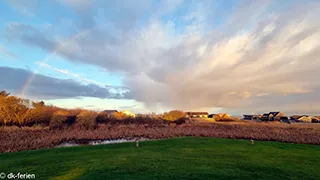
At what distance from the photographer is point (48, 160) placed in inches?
444

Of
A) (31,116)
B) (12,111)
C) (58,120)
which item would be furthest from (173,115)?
(12,111)

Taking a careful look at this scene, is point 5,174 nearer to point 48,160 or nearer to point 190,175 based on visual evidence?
point 48,160

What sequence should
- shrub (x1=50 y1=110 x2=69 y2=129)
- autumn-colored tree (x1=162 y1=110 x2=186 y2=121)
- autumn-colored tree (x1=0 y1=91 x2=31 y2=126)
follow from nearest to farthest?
autumn-colored tree (x1=0 y1=91 x2=31 y2=126) < shrub (x1=50 y1=110 x2=69 y2=129) < autumn-colored tree (x1=162 y1=110 x2=186 y2=121)

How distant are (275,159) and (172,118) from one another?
44.4m

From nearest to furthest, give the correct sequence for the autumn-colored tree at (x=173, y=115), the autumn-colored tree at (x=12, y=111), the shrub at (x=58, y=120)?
the autumn-colored tree at (x=12, y=111) → the shrub at (x=58, y=120) → the autumn-colored tree at (x=173, y=115)

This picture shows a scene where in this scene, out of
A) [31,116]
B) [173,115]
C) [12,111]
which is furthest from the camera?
[173,115]

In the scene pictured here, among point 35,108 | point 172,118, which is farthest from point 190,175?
point 172,118

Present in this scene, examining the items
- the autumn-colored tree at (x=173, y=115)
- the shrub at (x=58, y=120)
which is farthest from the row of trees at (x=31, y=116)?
the autumn-colored tree at (x=173, y=115)

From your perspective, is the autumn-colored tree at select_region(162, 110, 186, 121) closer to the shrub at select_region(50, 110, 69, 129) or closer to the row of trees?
the row of trees

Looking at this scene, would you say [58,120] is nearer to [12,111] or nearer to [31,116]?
[31,116]

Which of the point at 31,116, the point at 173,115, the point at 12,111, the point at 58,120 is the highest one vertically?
the point at 12,111

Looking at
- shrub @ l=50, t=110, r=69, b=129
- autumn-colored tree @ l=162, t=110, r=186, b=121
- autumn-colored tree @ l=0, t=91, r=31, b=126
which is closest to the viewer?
autumn-colored tree @ l=0, t=91, r=31, b=126

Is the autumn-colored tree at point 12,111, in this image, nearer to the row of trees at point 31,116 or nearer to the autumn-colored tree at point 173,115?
the row of trees at point 31,116

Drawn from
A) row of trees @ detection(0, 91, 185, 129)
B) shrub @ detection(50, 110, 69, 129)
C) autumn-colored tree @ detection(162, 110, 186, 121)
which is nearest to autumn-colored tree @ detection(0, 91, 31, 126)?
row of trees @ detection(0, 91, 185, 129)
